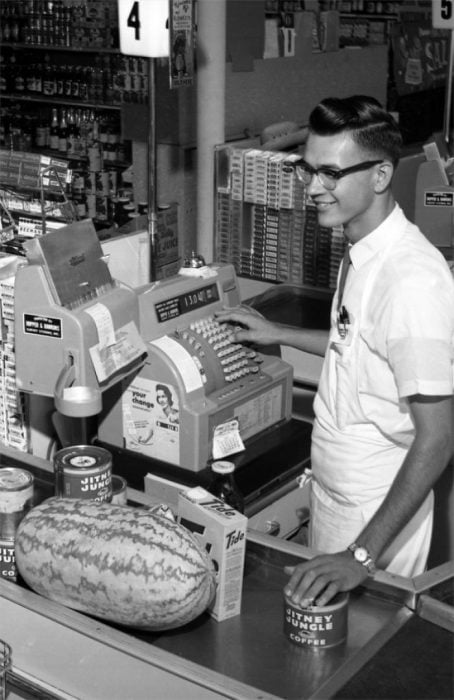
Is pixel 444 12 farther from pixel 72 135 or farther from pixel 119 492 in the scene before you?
pixel 119 492

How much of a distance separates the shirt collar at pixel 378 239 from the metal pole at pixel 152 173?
1.06 m

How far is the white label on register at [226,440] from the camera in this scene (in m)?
2.66

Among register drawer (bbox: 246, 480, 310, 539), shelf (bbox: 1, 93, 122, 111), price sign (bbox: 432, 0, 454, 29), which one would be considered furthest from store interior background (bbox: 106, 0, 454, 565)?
register drawer (bbox: 246, 480, 310, 539)

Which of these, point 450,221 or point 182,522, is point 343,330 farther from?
point 450,221

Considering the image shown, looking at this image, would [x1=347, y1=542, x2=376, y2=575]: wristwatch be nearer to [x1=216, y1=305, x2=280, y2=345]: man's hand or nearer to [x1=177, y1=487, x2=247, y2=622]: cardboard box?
[x1=177, y1=487, x2=247, y2=622]: cardboard box

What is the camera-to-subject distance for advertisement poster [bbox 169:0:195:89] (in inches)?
137

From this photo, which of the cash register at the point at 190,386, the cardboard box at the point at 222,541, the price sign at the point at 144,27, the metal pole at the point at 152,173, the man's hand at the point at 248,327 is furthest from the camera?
the price sign at the point at 144,27

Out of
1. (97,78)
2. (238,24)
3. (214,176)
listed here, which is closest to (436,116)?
(97,78)

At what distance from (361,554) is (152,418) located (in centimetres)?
97

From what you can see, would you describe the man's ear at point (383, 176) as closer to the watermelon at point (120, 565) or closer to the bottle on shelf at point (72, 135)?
the watermelon at point (120, 565)

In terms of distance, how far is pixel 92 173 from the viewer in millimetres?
7473

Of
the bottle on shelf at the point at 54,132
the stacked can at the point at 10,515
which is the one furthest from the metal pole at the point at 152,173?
the bottle on shelf at the point at 54,132

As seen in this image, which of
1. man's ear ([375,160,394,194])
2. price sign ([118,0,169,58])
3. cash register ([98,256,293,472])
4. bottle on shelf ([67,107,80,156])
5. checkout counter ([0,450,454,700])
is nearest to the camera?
checkout counter ([0,450,454,700])

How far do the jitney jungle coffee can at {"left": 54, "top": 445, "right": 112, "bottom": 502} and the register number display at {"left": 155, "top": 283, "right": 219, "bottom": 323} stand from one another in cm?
73
